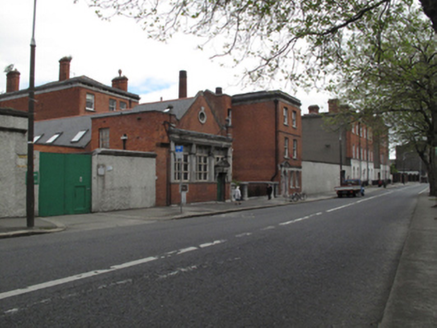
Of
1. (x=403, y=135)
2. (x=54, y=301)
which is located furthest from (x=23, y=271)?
(x=403, y=135)

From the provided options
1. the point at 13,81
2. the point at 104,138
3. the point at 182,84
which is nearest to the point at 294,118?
the point at 182,84

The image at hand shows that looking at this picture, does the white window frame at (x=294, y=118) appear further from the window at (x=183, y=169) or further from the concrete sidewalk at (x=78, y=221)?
the concrete sidewalk at (x=78, y=221)

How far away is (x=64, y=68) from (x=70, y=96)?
491cm

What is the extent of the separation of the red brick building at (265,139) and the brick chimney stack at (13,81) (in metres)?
27.5

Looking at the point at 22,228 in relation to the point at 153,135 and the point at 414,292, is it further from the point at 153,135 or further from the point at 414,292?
the point at 153,135

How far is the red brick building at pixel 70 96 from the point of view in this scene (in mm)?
40562

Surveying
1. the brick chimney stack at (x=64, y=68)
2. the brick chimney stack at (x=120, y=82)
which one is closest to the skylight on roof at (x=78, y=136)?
the brick chimney stack at (x=64, y=68)

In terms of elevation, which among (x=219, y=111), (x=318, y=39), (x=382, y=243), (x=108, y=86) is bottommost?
(x=382, y=243)

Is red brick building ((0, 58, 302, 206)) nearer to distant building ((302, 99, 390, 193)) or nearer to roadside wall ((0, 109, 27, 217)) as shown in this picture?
distant building ((302, 99, 390, 193))

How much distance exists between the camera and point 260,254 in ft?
25.4

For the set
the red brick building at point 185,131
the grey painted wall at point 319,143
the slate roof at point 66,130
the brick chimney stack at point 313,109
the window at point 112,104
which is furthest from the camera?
the brick chimney stack at point 313,109

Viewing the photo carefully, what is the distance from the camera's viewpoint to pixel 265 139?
3706cm

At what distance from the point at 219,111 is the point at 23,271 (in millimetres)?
32599

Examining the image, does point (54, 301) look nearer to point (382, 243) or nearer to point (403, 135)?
point (382, 243)
